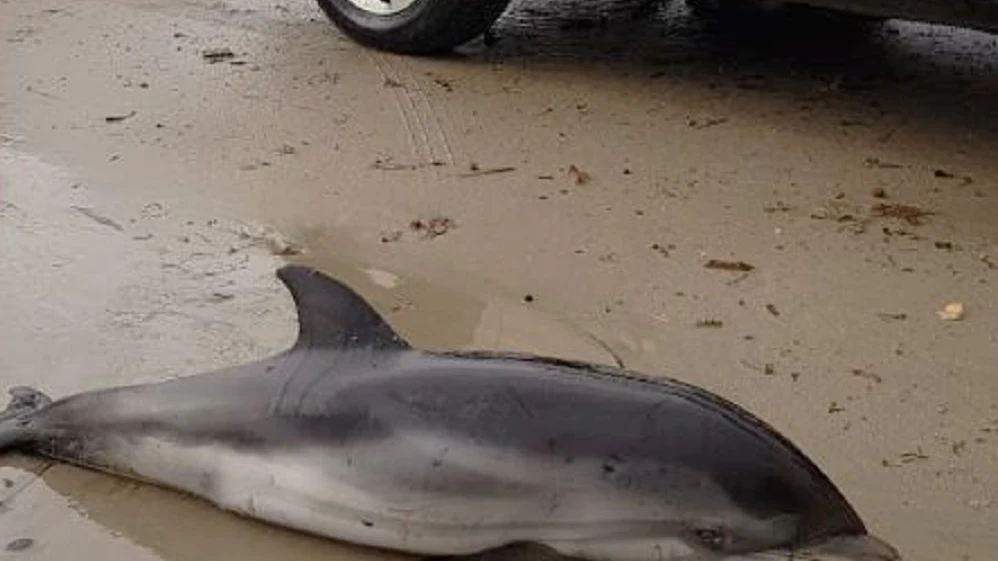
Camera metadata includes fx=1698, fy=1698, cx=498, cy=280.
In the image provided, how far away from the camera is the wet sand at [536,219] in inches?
129

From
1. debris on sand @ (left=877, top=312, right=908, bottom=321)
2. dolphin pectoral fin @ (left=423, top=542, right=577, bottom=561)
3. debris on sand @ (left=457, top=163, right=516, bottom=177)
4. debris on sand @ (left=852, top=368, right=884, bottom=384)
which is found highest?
dolphin pectoral fin @ (left=423, top=542, right=577, bottom=561)

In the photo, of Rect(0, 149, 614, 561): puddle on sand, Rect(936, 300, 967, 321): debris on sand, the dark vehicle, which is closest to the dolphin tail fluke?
Rect(0, 149, 614, 561): puddle on sand

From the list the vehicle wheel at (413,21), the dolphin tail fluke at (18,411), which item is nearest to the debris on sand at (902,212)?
the vehicle wheel at (413,21)

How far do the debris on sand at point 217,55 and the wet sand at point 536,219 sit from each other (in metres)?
0.03

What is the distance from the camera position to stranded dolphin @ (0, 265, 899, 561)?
253cm

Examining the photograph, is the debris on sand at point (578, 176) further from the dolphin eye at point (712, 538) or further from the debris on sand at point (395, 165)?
the dolphin eye at point (712, 538)

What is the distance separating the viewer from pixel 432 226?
4312mm

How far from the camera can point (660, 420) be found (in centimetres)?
259

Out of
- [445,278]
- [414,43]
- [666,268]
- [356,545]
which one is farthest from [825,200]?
[356,545]

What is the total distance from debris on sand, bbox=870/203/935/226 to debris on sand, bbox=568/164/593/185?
2.54 ft

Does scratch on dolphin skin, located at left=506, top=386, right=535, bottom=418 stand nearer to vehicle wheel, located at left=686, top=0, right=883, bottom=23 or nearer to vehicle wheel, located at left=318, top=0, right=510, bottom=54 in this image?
vehicle wheel, located at left=318, top=0, right=510, bottom=54

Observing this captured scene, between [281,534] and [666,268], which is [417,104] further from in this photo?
[281,534]

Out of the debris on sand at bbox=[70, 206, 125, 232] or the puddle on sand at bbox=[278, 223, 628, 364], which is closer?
the puddle on sand at bbox=[278, 223, 628, 364]

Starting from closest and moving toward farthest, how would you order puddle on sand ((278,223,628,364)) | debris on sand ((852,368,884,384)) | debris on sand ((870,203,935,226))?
debris on sand ((852,368,884,384)) → puddle on sand ((278,223,628,364)) → debris on sand ((870,203,935,226))
